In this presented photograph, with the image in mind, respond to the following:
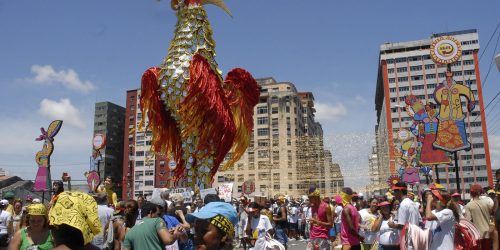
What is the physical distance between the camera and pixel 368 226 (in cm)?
796

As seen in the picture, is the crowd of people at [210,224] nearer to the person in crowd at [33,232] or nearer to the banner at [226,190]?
the person in crowd at [33,232]

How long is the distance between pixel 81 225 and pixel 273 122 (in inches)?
3369

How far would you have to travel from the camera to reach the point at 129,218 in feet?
18.9

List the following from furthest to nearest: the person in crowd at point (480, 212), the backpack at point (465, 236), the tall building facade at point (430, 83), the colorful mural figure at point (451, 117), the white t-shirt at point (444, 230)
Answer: the tall building facade at point (430, 83)
the colorful mural figure at point (451, 117)
the person in crowd at point (480, 212)
the backpack at point (465, 236)
the white t-shirt at point (444, 230)

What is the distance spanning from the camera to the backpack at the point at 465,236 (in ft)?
20.0

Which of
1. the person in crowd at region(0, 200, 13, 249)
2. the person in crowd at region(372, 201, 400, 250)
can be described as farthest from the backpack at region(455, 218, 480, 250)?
the person in crowd at region(0, 200, 13, 249)

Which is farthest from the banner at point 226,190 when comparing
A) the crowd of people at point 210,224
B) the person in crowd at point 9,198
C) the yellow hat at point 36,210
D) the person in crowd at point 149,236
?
the yellow hat at point 36,210

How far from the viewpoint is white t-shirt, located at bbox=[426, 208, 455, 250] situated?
5.91m

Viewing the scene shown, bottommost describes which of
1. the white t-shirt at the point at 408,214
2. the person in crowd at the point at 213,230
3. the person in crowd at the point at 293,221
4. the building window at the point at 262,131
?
the person in crowd at the point at 293,221

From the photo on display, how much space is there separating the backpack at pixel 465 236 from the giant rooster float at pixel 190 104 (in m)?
6.27

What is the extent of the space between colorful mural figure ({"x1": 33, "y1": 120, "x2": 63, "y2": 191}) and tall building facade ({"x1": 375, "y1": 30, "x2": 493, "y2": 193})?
229 ft

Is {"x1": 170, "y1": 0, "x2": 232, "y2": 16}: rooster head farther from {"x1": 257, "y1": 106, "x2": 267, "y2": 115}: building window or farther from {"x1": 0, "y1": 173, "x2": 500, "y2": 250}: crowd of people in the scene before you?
{"x1": 257, "y1": 106, "x2": 267, "y2": 115}: building window

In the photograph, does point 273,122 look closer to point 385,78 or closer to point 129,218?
point 385,78

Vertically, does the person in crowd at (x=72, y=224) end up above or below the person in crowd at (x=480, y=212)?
above
